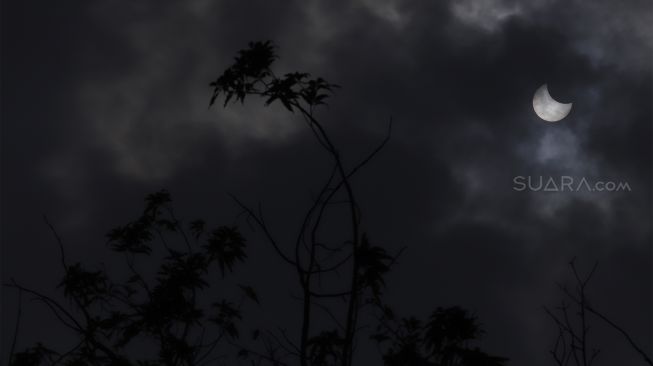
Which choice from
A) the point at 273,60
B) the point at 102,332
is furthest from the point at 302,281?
the point at 102,332

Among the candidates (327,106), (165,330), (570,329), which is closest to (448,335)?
(570,329)

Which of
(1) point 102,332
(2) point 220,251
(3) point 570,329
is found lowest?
(3) point 570,329

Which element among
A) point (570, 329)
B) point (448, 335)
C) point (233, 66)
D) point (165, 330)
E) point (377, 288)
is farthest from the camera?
point (165, 330)

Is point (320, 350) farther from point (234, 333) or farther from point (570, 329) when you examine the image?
point (234, 333)

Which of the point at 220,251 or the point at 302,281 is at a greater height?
the point at 220,251

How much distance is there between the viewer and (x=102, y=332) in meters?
9.23

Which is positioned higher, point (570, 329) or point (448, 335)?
point (448, 335)

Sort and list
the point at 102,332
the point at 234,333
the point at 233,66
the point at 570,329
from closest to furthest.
A: the point at 570,329, the point at 233,66, the point at 102,332, the point at 234,333

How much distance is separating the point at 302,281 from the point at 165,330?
5.20 meters

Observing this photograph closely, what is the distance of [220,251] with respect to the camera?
11.2 m

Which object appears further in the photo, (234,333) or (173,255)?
(234,333)

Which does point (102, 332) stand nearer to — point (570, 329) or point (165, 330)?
point (165, 330)

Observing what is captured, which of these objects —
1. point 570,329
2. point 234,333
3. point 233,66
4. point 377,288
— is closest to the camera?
point 570,329

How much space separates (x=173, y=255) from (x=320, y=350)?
4.13 metres
